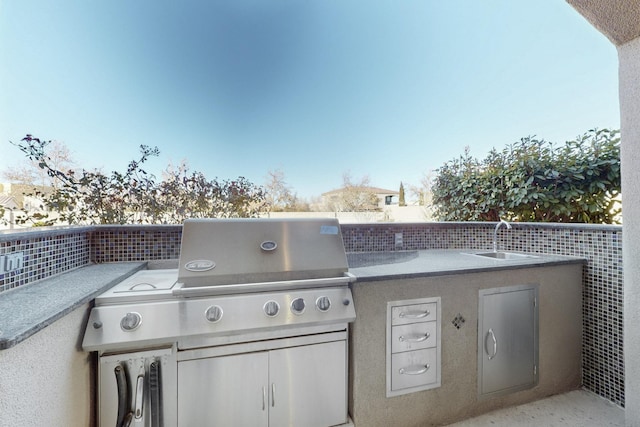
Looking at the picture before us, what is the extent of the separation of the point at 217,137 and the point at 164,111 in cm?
61

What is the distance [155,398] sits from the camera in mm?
1399

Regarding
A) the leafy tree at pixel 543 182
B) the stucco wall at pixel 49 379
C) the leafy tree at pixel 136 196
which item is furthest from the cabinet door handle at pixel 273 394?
the leafy tree at pixel 543 182

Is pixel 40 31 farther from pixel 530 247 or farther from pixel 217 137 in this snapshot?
pixel 530 247

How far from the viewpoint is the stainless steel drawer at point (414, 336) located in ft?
6.03

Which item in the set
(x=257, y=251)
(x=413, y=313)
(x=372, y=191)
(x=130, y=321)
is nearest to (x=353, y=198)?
(x=372, y=191)

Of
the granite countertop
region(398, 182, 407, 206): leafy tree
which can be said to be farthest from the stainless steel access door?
region(398, 182, 407, 206): leafy tree

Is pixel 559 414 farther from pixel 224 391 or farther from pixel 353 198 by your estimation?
pixel 353 198

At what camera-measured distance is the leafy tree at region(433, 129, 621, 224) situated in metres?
2.82

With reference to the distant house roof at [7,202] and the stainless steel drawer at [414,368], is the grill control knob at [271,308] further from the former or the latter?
the distant house roof at [7,202]

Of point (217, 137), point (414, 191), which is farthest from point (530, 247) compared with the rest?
point (217, 137)

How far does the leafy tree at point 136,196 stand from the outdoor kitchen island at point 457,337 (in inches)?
60.0

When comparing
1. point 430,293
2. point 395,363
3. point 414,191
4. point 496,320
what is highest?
point 414,191

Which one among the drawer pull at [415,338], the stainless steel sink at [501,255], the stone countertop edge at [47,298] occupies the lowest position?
the drawer pull at [415,338]

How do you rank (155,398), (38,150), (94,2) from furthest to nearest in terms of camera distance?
1. (94,2)
2. (38,150)
3. (155,398)
